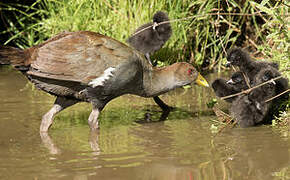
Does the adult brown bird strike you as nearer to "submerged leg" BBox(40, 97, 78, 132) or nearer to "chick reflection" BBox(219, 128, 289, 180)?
"submerged leg" BBox(40, 97, 78, 132)

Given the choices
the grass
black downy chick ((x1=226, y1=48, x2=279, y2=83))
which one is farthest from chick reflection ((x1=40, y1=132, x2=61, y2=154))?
the grass

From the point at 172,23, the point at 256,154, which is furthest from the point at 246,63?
the point at 172,23

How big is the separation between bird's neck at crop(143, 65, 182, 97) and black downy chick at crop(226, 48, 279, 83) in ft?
2.54

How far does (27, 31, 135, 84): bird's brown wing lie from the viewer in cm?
595

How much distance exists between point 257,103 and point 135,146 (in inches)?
61.9

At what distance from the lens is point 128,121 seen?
6.74 meters

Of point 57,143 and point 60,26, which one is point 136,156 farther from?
point 60,26

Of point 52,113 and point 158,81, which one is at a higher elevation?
point 158,81

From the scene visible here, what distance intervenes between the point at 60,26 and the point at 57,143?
3.72m

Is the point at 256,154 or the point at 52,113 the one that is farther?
the point at 52,113

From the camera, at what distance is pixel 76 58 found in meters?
6.04

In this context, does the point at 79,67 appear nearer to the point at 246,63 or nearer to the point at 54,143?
the point at 54,143

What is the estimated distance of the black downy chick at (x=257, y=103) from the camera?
611 centimetres

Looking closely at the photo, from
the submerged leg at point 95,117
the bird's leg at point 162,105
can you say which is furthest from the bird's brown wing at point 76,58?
the bird's leg at point 162,105
